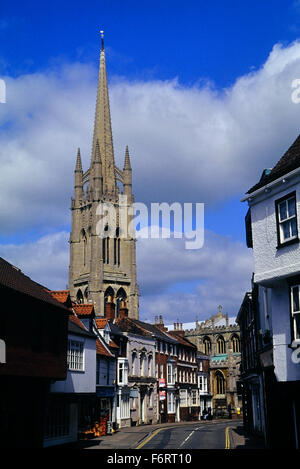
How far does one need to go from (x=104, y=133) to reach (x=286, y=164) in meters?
101

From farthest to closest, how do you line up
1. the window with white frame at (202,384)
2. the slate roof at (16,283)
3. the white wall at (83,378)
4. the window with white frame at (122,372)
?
1. the window with white frame at (202,384)
2. the window with white frame at (122,372)
3. the white wall at (83,378)
4. the slate roof at (16,283)

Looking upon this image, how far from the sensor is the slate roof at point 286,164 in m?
18.9

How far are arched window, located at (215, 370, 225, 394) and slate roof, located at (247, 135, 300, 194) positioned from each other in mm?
80993

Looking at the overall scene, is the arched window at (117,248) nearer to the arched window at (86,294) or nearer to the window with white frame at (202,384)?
the arched window at (86,294)

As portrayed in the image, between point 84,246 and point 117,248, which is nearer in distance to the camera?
point 117,248

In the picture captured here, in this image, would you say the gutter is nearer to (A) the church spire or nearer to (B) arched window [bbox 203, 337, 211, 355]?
(A) the church spire

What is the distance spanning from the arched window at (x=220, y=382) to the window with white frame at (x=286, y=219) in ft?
270

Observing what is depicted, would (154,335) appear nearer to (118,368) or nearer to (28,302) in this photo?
(118,368)

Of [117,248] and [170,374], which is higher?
[117,248]

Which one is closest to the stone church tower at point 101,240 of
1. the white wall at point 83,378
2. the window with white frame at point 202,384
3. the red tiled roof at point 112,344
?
the window with white frame at point 202,384

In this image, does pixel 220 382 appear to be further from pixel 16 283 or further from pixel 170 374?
pixel 16 283

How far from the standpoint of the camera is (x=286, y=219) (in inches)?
746

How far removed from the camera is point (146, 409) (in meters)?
53.1

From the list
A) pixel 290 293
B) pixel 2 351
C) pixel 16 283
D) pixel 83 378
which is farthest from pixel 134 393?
pixel 290 293
